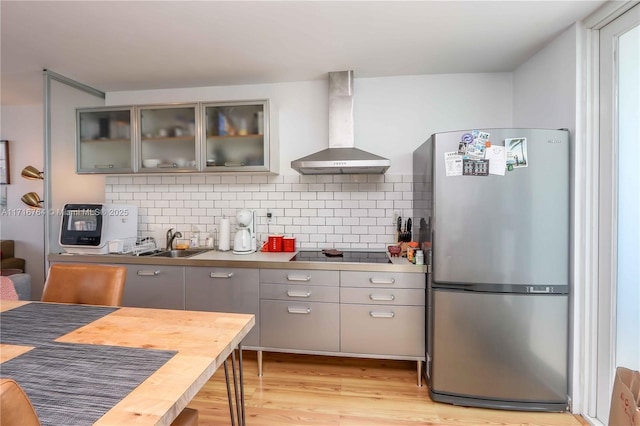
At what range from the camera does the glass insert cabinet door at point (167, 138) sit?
8.70ft

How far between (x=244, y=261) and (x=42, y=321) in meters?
1.21

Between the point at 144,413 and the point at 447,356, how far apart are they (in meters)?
1.81

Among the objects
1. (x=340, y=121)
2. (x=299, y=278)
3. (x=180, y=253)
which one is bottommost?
(x=299, y=278)

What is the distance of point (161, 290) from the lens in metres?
2.39

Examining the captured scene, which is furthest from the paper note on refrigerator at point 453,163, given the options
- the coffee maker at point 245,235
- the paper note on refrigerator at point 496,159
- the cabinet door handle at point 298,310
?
the coffee maker at point 245,235

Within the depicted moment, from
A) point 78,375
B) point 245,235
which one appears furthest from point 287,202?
point 78,375

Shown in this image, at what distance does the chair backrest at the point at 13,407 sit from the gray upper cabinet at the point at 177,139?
86.6 inches

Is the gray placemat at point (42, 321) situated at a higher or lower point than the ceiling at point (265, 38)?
lower

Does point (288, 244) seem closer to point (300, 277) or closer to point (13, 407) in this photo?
point (300, 277)

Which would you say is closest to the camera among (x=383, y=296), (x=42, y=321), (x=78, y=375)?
(x=78, y=375)

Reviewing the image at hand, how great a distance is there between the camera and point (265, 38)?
6.72ft

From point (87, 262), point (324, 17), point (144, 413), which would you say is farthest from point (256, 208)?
point (144, 413)

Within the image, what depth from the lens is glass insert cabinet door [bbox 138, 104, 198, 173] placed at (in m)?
2.65

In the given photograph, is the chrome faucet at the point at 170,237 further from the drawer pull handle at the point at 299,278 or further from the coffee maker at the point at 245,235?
the drawer pull handle at the point at 299,278
